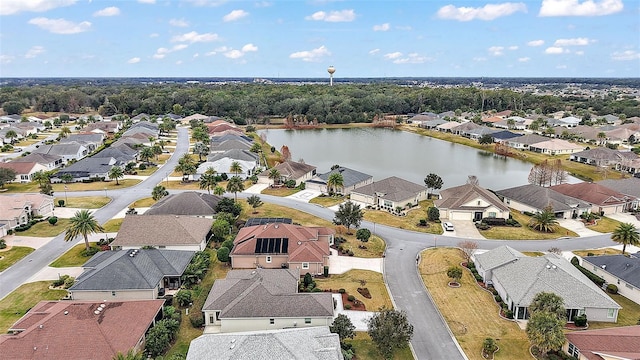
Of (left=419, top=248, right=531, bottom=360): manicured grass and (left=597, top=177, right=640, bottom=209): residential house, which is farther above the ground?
(left=597, top=177, right=640, bottom=209): residential house

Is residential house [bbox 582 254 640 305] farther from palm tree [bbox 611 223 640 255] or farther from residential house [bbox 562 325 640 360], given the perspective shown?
residential house [bbox 562 325 640 360]

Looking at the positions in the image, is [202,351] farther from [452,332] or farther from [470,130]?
[470,130]

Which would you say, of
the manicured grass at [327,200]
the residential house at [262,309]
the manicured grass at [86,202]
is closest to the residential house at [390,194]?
the manicured grass at [327,200]

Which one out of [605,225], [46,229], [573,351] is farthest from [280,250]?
[605,225]

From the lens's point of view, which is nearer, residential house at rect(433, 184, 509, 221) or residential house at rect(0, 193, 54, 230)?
residential house at rect(0, 193, 54, 230)

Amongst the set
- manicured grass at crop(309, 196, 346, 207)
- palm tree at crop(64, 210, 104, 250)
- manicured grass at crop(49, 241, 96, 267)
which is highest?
palm tree at crop(64, 210, 104, 250)

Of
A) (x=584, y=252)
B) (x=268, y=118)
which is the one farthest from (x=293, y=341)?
(x=268, y=118)

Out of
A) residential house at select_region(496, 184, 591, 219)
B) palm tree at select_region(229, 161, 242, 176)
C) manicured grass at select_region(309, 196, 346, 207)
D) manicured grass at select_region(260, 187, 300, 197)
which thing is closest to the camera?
residential house at select_region(496, 184, 591, 219)

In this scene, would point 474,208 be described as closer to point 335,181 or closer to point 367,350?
point 335,181

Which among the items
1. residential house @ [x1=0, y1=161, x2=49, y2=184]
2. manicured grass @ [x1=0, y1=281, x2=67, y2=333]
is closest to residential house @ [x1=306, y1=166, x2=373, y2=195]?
manicured grass @ [x1=0, y1=281, x2=67, y2=333]
